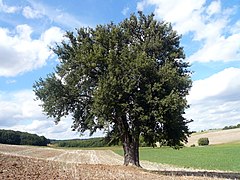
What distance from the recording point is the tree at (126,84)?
26.9 m

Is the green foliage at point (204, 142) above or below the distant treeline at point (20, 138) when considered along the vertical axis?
below

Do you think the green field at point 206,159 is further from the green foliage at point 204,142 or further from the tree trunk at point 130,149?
the green foliage at point 204,142

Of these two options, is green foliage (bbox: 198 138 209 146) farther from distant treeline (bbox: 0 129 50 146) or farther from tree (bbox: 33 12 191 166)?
tree (bbox: 33 12 191 166)

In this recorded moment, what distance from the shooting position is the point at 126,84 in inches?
1056

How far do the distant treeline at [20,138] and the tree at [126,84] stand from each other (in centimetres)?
9911

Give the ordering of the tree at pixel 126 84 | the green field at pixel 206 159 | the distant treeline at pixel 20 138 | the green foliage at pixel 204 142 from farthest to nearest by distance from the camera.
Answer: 1. the distant treeline at pixel 20 138
2. the green foliage at pixel 204 142
3. the green field at pixel 206 159
4. the tree at pixel 126 84

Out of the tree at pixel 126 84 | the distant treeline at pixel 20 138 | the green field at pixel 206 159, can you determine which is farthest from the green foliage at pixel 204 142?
the tree at pixel 126 84

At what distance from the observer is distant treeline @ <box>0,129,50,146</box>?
125 m

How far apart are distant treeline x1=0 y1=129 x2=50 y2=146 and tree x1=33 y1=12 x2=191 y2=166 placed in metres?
99.1

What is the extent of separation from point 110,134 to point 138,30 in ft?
31.0

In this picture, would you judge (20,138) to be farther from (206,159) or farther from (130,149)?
(130,149)

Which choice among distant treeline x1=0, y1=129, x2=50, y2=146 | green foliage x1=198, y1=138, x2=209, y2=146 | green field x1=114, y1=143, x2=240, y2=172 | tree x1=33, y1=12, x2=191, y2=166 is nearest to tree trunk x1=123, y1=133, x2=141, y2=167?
tree x1=33, y1=12, x2=191, y2=166

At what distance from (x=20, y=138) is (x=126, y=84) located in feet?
369

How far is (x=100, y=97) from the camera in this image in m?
26.5
